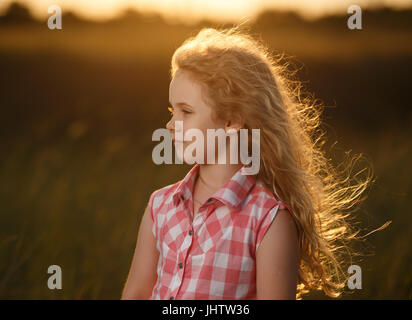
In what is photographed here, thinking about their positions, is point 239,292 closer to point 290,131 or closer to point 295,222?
point 295,222

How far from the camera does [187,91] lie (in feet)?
7.19

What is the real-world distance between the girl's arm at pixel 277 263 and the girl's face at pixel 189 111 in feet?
1.19

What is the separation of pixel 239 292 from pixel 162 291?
0.27 metres

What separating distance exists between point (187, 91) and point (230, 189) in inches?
14.3

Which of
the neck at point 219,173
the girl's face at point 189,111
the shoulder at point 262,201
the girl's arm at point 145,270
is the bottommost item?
the girl's arm at point 145,270

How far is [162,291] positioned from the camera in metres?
2.17

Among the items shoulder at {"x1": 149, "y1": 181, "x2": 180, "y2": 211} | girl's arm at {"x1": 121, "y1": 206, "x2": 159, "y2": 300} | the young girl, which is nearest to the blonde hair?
the young girl

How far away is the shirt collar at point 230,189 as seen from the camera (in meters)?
2.10

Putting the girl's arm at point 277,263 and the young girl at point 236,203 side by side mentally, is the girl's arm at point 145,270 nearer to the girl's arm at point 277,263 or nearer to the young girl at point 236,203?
the young girl at point 236,203

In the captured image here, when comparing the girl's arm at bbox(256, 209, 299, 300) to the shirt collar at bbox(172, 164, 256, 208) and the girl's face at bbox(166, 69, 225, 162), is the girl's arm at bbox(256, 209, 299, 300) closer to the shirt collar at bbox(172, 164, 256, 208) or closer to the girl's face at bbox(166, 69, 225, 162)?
the shirt collar at bbox(172, 164, 256, 208)

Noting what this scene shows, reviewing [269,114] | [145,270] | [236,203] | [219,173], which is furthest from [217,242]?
[269,114]

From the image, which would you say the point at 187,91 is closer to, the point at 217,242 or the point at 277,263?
the point at 217,242

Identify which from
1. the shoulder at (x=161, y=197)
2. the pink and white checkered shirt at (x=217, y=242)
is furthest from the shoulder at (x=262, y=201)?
the shoulder at (x=161, y=197)
